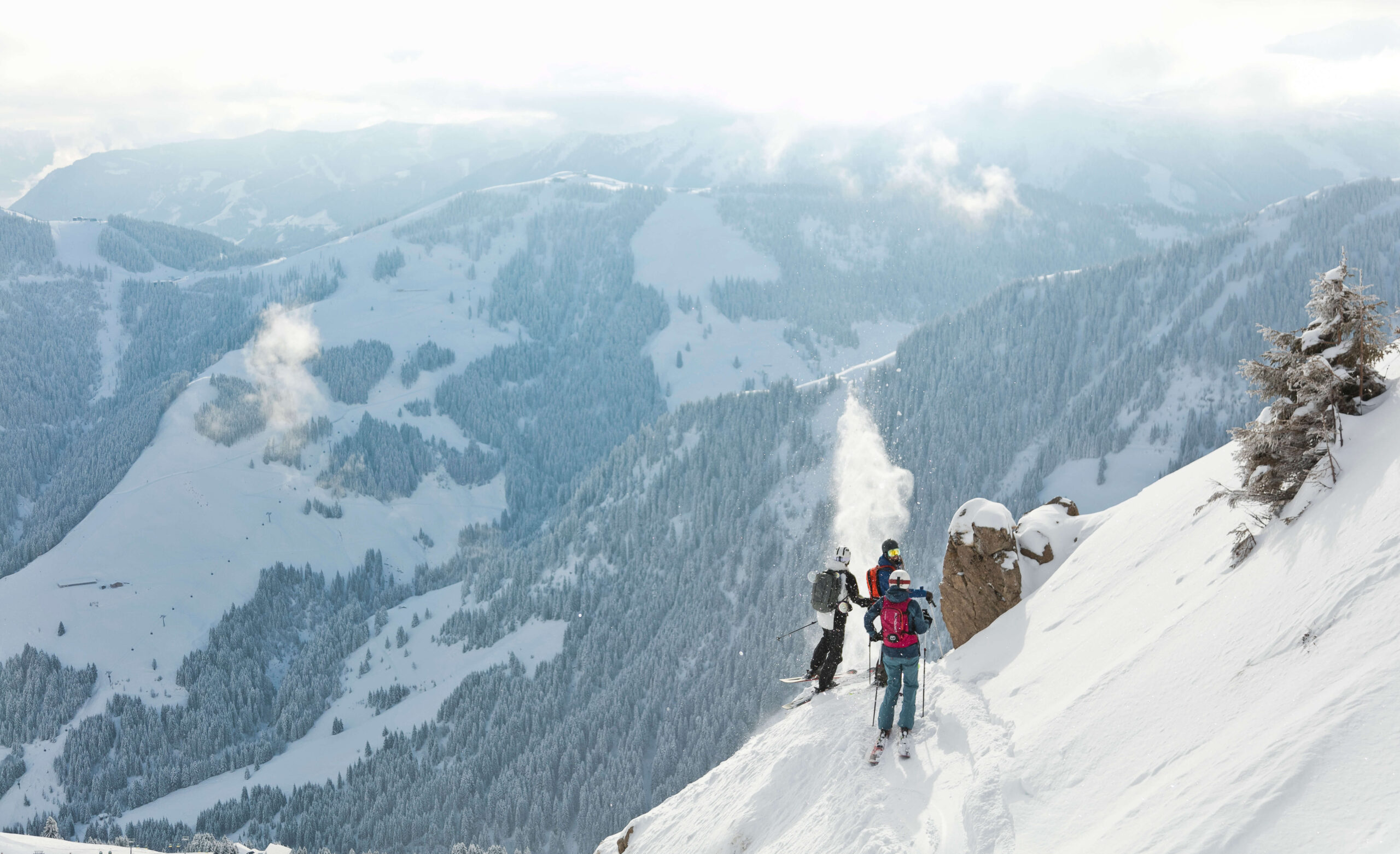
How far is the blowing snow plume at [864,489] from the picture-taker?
12181cm

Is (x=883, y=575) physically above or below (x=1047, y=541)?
above

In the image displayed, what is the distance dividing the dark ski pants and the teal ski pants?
348cm

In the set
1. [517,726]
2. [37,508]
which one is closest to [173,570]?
[37,508]

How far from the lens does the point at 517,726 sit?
100375 mm

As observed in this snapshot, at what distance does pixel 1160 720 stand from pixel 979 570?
12581 mm

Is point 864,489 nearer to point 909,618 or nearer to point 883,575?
point 883,575

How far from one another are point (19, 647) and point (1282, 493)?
160 m

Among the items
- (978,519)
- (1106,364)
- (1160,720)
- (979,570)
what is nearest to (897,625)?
(1160,720)

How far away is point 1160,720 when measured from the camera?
11.8 meters

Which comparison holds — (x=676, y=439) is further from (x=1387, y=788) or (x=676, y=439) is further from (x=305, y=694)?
(x=1387, y=788)

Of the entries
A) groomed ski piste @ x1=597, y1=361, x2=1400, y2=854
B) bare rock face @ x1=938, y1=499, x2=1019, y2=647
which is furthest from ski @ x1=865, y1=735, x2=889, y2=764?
bare rock face @ x1=938, y1=499, x2=1019, y2=647

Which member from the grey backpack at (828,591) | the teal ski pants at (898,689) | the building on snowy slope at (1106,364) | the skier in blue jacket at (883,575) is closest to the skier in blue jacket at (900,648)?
the teal ski pants at (898,689)

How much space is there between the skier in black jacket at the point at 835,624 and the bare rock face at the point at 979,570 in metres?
4.49

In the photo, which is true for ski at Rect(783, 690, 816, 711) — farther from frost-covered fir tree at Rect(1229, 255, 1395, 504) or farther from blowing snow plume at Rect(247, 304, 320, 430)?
blowing snow plume at Rect(247, 304, 320, 430)
